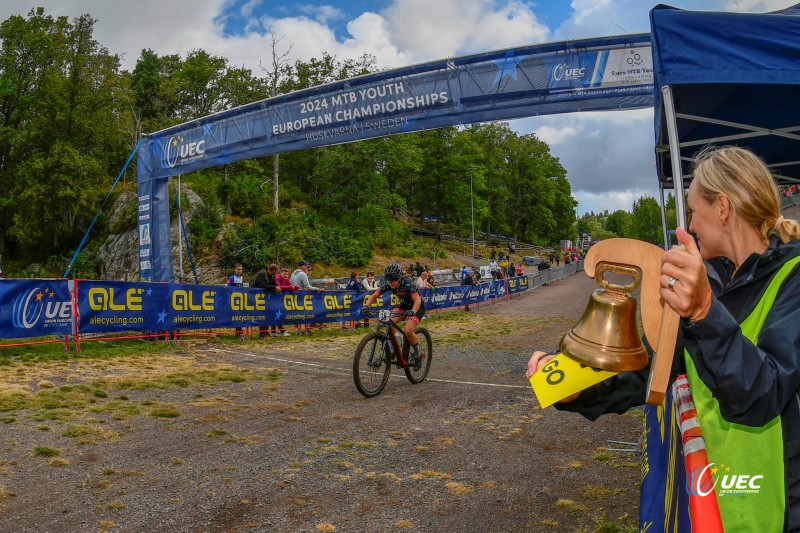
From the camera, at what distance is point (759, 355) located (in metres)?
1.17

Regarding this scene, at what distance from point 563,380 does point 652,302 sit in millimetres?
305

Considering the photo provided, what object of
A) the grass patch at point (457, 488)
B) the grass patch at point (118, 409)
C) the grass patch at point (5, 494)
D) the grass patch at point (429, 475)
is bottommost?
the grass patch at point (457, 488)

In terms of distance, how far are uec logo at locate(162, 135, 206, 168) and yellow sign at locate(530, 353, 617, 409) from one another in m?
13.7

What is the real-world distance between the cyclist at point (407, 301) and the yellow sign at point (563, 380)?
22.4 feet

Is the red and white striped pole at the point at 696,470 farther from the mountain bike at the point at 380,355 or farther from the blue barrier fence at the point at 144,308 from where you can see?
the blue barrier fence at the point at 144,308

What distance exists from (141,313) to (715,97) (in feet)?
36.9

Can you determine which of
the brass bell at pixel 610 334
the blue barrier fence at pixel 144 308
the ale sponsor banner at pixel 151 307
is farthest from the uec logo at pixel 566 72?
the brass bell at pixel 610 334

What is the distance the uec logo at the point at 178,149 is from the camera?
13773mm

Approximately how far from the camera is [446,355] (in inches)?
464

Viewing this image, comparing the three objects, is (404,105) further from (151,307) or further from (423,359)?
(151,307)

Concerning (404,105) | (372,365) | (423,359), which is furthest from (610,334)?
(404,105)

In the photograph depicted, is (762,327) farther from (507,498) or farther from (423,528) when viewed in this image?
(507,498)

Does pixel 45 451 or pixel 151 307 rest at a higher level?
pixel 151 307

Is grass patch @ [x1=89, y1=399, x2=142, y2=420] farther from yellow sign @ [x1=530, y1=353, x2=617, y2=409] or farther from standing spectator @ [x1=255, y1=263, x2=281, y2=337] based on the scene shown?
standing spectator @ [x1=255, y1=263, x2=281, y2=337]
